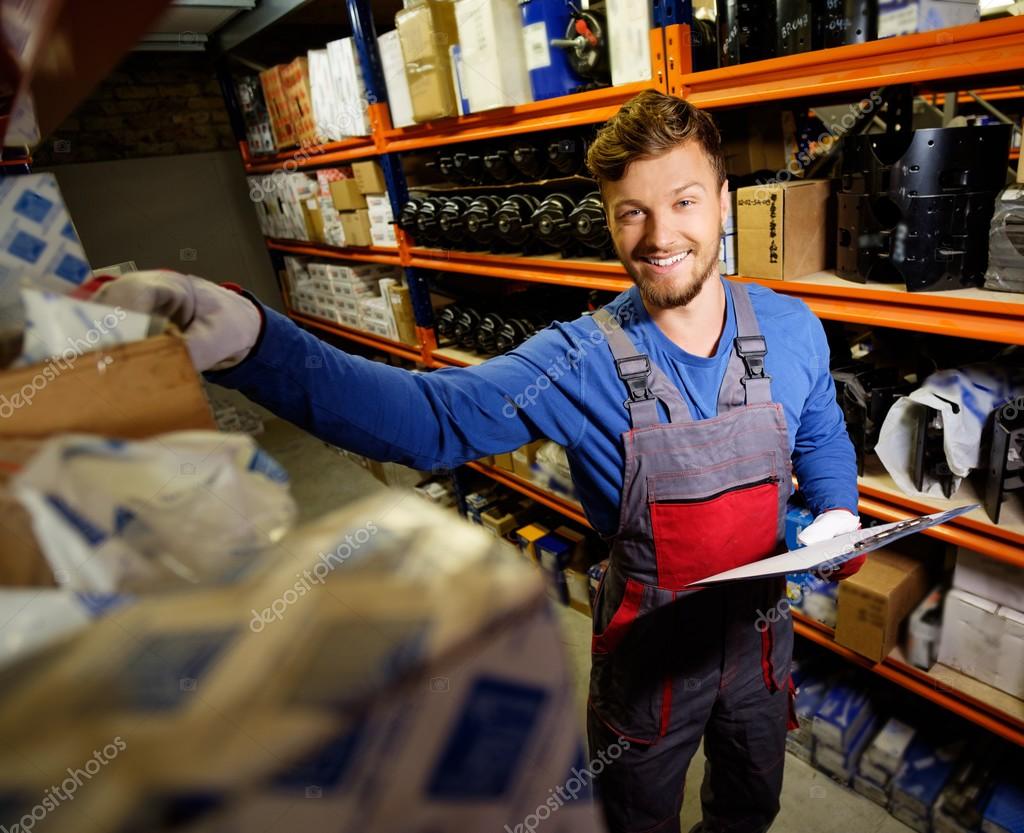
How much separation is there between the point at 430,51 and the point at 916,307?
1948mm

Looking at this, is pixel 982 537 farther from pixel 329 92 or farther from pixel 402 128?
pixel 329 92

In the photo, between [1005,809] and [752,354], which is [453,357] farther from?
[1005,809]

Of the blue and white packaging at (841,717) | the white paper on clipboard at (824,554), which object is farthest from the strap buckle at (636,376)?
the blue and white packaging at (841,717)

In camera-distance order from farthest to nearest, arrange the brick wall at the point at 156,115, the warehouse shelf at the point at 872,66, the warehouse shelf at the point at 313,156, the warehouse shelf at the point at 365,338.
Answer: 1. the brick wall at the point at 156,115
2. the warehouse shelf at the point at 365,338
3. the warehouse shelf at the point at 313,156
4. the warehouse shelf at the point at 872,66

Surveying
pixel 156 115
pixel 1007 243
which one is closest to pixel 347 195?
pixel 156 115

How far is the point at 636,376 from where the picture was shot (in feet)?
4.06

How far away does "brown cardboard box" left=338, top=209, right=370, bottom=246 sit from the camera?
11.2ft

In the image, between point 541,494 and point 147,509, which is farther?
point 541,494

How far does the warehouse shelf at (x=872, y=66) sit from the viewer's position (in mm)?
1170

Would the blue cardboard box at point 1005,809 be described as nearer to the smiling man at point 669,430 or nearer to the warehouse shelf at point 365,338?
the smiling man at point 669,430

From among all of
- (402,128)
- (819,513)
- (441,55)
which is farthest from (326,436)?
(402,128)

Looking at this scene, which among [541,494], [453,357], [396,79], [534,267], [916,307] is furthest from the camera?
[453,357]

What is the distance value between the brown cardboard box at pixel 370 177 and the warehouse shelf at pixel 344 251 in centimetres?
31
